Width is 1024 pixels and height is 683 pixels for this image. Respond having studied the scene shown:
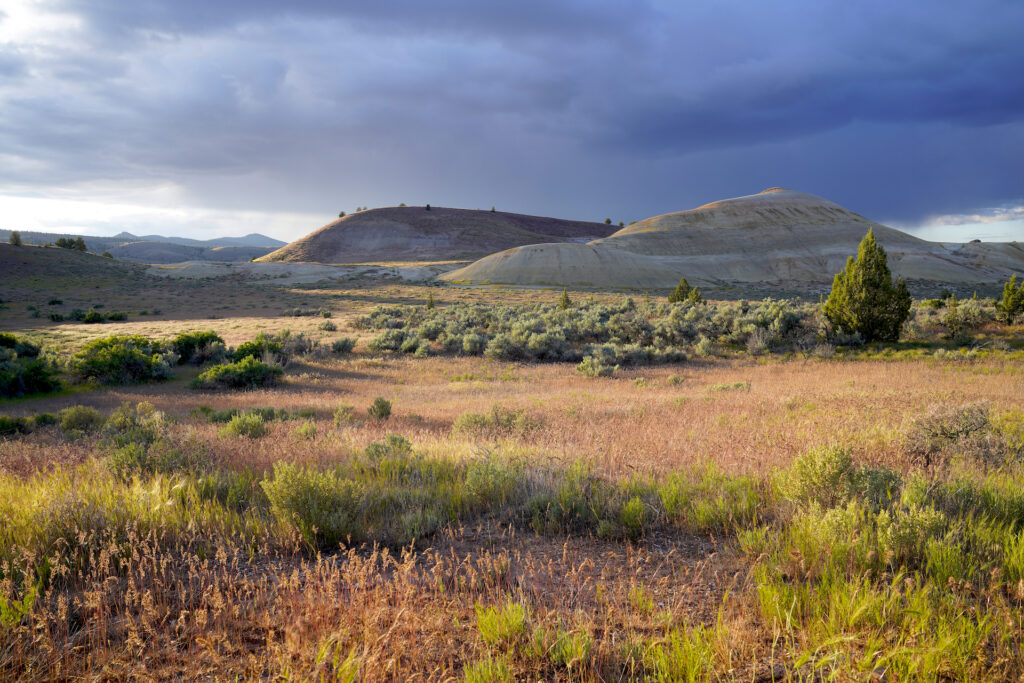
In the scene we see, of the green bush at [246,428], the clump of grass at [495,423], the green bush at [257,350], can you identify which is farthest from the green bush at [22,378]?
the clump of grass at [495,423]

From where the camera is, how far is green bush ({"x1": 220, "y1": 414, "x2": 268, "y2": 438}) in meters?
7.95

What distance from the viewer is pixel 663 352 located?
65.5 ft

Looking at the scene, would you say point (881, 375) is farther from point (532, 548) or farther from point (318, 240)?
point (318, 240)

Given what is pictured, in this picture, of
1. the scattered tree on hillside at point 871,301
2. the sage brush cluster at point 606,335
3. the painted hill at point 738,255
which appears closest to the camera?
the scattered tree on hillside at point 871,301

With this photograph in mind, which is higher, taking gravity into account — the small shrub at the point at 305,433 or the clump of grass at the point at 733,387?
the clump of grass at the point at 733,387

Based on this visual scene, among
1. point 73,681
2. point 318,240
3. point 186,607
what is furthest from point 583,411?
point 318,240

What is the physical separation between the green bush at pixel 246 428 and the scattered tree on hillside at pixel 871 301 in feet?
70.7

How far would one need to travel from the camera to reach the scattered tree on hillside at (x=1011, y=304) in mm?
20203

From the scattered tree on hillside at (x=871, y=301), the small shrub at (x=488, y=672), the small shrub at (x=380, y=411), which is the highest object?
the scattered tree on hillside at (x=871, y=301)

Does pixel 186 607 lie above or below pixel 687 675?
below

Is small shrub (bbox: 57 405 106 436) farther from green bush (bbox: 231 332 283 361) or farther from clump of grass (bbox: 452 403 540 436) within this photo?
green bush (bbox: 231 332 283 361)

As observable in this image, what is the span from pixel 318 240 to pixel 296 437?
12716cm

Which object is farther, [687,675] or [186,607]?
[186,607]

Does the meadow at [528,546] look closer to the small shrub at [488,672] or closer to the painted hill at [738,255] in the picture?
the small shrub at [488,672]
